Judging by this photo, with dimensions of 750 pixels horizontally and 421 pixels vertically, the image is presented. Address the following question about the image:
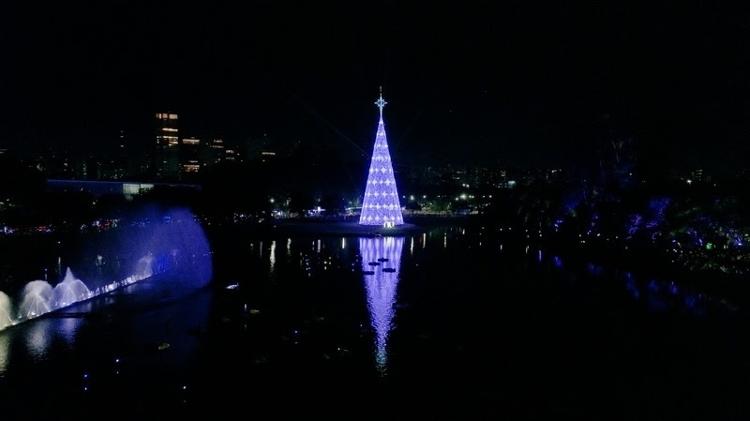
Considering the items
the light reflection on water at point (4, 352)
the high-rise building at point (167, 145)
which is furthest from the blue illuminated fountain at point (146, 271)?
the high-rise building at point (167, 145)

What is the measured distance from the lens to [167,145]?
16612 cm

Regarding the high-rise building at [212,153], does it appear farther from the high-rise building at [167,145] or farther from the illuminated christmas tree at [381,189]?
the illuminated christmas tree at [381,189]

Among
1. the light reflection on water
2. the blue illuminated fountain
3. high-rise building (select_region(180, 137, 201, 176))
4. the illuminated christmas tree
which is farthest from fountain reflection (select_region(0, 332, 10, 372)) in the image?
high-rise building (select_region(180, 137, 201, 176))

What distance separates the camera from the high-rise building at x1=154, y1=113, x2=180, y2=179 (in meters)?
164

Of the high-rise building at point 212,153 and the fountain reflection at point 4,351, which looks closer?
the fountain reflection at point 4,351

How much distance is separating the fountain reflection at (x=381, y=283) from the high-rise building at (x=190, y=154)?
127 m

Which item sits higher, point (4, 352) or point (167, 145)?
point (167, 145)

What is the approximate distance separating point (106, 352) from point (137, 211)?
A: 162ft

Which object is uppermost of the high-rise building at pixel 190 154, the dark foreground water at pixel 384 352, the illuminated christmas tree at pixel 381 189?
the high-rise building at pixel 190 154

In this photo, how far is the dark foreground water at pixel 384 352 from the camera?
1535 centimetres

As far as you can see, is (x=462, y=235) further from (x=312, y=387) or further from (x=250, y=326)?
(x=312, y=387)

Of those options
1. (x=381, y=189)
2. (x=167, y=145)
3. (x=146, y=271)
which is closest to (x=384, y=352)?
(x=146, y=271)

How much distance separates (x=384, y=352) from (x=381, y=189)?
38.9m

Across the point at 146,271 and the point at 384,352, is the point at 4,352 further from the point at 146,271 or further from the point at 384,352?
the point at 146,271
